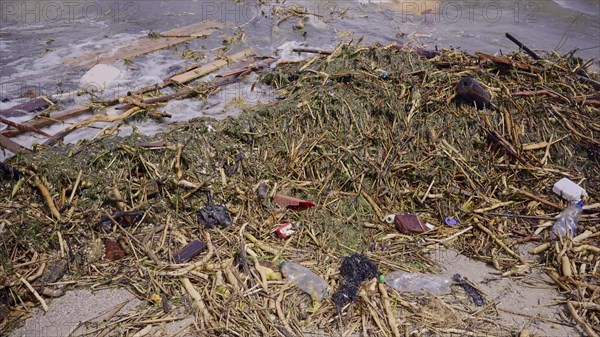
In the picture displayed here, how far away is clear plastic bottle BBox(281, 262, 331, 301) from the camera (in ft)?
12.5

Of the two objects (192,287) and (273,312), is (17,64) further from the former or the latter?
(273,312)

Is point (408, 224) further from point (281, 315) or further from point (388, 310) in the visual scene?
point (281, 315)

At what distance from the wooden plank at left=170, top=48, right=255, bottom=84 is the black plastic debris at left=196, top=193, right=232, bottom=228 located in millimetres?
3001

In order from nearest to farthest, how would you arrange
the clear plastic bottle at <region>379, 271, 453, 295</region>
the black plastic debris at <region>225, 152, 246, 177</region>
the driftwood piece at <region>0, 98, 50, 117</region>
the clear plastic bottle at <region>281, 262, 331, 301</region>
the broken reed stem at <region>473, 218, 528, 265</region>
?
the clear plastic bottle at <region>281, 262, 331, 301</region>
the clear plastic bottle at <region>379, 271, 453, 295</region>
the broken reed stem at <region>473, 218, 528, 265</region>
the black plastic debris at <region>225, 152, 246, 177</region>
the driftwood piece at <region>0, 98, 50, 117</region>

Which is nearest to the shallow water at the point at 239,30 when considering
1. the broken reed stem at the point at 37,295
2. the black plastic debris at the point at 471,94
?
the broken reed stem at the point at 37,295

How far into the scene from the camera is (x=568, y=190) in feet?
16.6

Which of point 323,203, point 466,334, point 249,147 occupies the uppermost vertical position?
point 249,147

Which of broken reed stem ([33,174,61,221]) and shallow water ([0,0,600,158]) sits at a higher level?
shallow water ([0,0,600,158])

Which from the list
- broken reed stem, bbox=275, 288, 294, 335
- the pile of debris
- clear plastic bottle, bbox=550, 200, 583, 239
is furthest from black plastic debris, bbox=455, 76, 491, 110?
broken reed stem, bbox=275, 288, 294, 335

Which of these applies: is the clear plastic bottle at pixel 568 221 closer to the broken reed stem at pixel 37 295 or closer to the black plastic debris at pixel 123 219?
the black plastic debris at pixel 123 219

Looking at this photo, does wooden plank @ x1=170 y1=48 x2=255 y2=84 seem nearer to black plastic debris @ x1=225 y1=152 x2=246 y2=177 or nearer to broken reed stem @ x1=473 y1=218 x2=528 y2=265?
black plastic debris @ x1=225 y1=152 x2=246 y2=177

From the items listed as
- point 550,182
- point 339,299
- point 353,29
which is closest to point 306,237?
point 339,299

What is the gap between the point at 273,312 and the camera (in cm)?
359

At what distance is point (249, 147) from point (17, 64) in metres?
4.79
